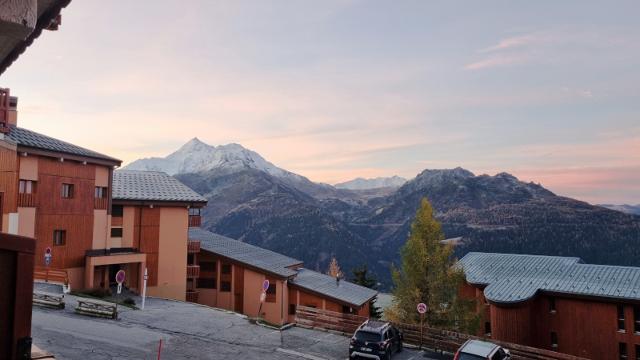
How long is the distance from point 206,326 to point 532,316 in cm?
2779

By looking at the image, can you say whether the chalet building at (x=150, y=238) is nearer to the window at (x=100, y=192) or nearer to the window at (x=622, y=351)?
the window at (x=100, y=192)

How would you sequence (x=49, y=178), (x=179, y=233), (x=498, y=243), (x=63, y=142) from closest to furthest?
(x=49, y=178) < (x=63, y=142) < (x=179, y=233) < (x=498, y=243)

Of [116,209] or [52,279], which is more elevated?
[116,209]

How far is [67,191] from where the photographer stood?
3164 centimetres

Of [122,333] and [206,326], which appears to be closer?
[122,333]

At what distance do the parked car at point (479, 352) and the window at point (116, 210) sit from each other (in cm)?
2704

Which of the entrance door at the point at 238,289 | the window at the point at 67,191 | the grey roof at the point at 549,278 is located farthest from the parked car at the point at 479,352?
the window at the point at 67,191

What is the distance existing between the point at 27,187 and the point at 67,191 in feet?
9.52

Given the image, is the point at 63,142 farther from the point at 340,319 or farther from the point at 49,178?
the point at 340,319

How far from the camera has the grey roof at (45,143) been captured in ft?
93.8

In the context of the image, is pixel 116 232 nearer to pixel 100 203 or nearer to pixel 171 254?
pixel 100 203

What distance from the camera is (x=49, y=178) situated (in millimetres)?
30094

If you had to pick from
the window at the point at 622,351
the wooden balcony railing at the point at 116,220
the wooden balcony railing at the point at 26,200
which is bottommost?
the window at the point at 622,351

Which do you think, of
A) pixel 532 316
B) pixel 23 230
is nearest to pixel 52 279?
pixel 23 230
